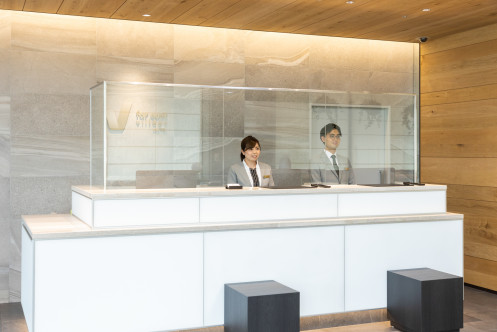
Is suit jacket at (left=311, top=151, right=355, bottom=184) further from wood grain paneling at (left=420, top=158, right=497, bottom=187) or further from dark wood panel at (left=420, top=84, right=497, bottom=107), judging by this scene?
dark wood panel at (left=420, top=84, right=497, bottom=107)

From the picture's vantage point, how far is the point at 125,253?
4.13 m

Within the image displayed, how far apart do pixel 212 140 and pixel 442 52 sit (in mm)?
3491

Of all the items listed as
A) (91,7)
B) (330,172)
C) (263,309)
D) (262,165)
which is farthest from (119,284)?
(91,7)

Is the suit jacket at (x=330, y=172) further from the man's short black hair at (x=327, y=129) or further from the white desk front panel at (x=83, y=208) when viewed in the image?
the white desk front panel at (x=83, y=208)

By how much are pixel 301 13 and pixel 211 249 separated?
252 cm

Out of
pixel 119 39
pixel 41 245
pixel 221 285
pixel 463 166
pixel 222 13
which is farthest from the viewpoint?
pixel 463 166

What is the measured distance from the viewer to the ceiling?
530cm

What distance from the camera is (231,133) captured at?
4668 mm

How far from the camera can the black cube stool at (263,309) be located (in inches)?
157

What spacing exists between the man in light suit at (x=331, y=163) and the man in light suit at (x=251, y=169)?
38 centimetres

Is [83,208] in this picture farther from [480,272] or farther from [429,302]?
[480,272]

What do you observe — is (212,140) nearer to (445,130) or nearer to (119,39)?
(119,39)

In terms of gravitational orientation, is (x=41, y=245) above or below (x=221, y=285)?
above

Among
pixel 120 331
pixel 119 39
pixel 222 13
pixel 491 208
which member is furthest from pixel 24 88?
pixel 491 208
